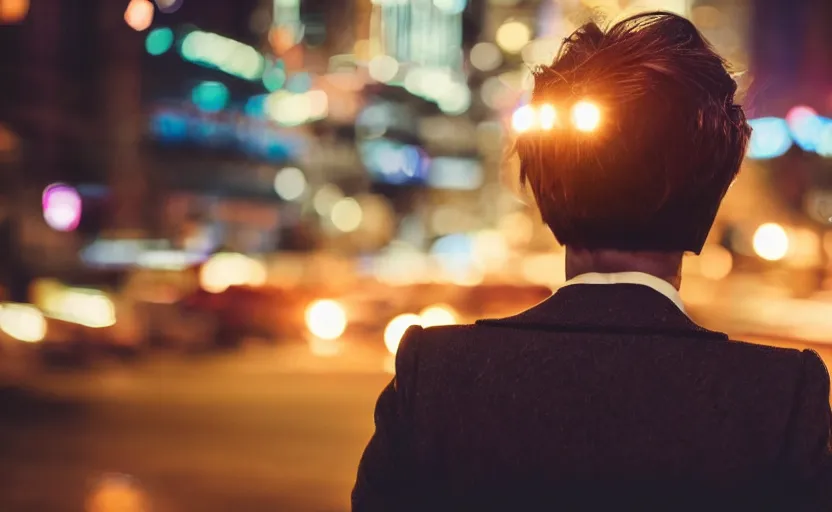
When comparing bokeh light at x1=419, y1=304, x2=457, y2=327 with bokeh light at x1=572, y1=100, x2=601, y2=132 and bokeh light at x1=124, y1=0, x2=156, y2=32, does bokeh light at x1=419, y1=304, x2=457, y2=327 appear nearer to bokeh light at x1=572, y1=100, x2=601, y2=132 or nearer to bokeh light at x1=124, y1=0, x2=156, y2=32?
bokeh light at x1=124, y1=0, x2=156, y2=32

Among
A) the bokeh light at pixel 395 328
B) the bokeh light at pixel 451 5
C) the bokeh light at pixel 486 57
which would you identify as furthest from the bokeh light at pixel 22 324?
the bokeh light at pixel 486 57

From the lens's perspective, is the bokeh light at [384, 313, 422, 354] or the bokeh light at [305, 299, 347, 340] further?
the bokeh light at [305, 299, 347, 340]

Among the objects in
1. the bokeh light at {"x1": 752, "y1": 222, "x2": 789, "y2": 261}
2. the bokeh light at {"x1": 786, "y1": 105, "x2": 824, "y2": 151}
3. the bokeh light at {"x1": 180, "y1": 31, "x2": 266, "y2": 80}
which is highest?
the bokeh light at {"x1": 180, "y1": 31, "x2": 266, "y2": 80}

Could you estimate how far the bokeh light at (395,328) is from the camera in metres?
17.9

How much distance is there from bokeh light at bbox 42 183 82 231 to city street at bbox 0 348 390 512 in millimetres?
15385

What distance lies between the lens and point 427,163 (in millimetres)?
116188

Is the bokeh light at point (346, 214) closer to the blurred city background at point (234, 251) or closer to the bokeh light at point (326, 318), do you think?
the blurred city background at point (234, 251)

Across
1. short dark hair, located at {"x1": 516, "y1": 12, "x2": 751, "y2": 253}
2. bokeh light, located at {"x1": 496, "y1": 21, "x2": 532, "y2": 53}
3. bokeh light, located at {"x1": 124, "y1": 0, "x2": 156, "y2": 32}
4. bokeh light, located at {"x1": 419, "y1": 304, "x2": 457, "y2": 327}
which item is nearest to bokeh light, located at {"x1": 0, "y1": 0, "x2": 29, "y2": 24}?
bokeh light, located at {"x1": 124, "y1": 0, "x2": 156, "y2": 32}

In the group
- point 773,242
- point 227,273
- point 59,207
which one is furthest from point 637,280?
point 773,242

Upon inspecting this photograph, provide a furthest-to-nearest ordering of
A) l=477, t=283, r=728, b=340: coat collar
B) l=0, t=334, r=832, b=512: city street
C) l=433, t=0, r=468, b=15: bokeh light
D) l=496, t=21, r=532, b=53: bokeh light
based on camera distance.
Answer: l=433, t=0, r=468, b=15: bokeh light → l=496, t=21, r=532, b=53: bokeh light → l=0, t=334, r=832, b=512: city street → l=477, t=283, r=728, b=340: coat collar

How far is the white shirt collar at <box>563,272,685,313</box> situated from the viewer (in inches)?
66.9

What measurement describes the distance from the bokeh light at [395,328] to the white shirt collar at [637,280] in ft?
52.1

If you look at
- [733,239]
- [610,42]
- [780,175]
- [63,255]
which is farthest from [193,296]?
[733,239]

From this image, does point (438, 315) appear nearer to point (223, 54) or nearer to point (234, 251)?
point (234, 251)
